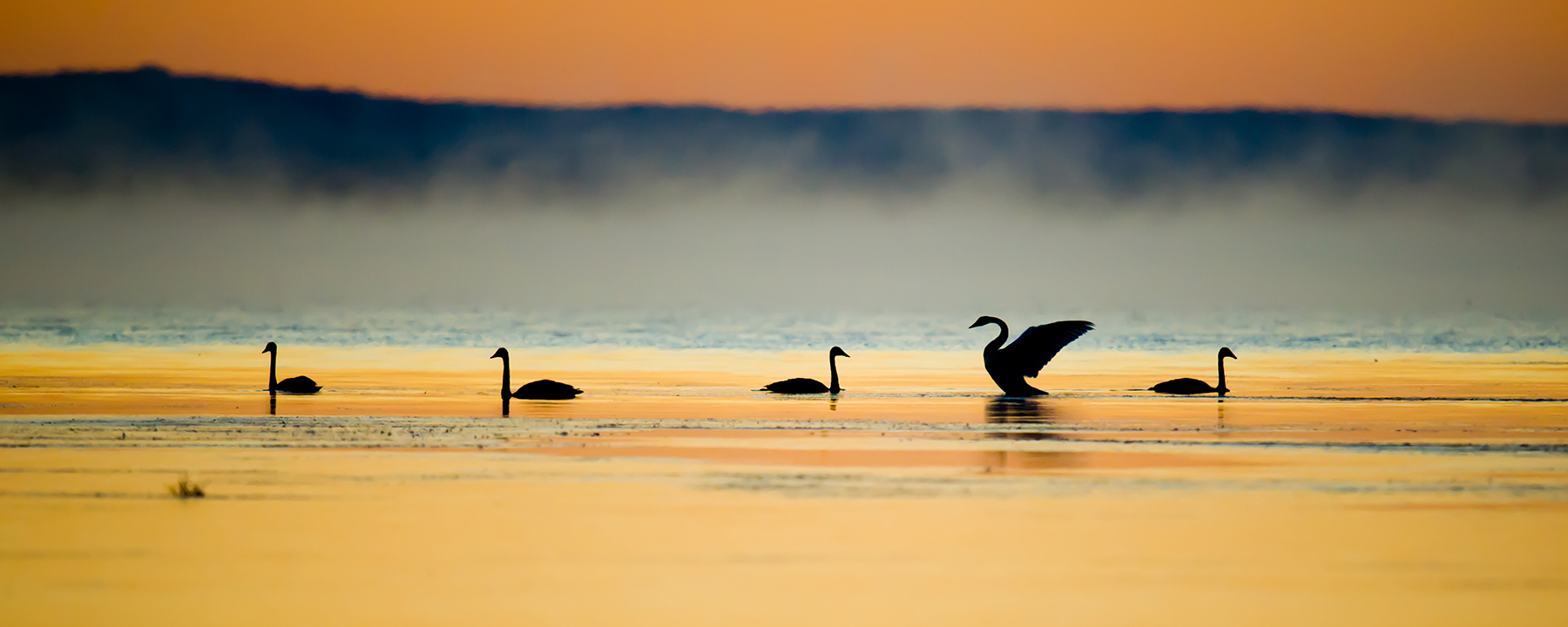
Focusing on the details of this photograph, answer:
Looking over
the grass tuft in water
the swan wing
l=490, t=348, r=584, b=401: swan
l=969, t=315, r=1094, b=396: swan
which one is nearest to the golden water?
the grass tuft in water

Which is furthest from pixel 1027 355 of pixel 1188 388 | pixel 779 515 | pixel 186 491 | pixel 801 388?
pixel 186 491

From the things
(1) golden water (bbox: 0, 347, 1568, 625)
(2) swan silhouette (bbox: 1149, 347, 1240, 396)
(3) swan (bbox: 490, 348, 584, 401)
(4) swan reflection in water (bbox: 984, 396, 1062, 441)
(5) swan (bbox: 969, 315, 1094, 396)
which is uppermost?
(5) swan (bbox: 969, 315, 1094, 396)

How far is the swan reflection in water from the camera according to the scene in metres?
21.8

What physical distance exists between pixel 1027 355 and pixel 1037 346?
262 mm

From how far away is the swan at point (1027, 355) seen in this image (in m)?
31.7

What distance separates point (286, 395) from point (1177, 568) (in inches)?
905

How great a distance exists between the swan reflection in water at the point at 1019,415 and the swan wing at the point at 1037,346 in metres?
0.94

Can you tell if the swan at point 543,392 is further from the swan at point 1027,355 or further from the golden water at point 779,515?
the swan at point 1027,355

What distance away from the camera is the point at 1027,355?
1264 inches

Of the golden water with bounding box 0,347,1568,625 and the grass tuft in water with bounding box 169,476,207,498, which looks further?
the grass tuft in water with bounding box 169,476,207,498

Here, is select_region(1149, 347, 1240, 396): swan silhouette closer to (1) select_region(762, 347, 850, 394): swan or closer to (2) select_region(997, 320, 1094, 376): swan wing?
(2) select_region(997, 320, 1094, 376): swan wing

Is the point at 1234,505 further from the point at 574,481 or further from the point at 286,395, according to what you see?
the point at 286,395

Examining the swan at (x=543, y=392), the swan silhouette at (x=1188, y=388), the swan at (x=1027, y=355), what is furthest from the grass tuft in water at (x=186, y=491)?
the swan silhouette at (x=1188, y=388)

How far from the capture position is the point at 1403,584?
11.1 metres
